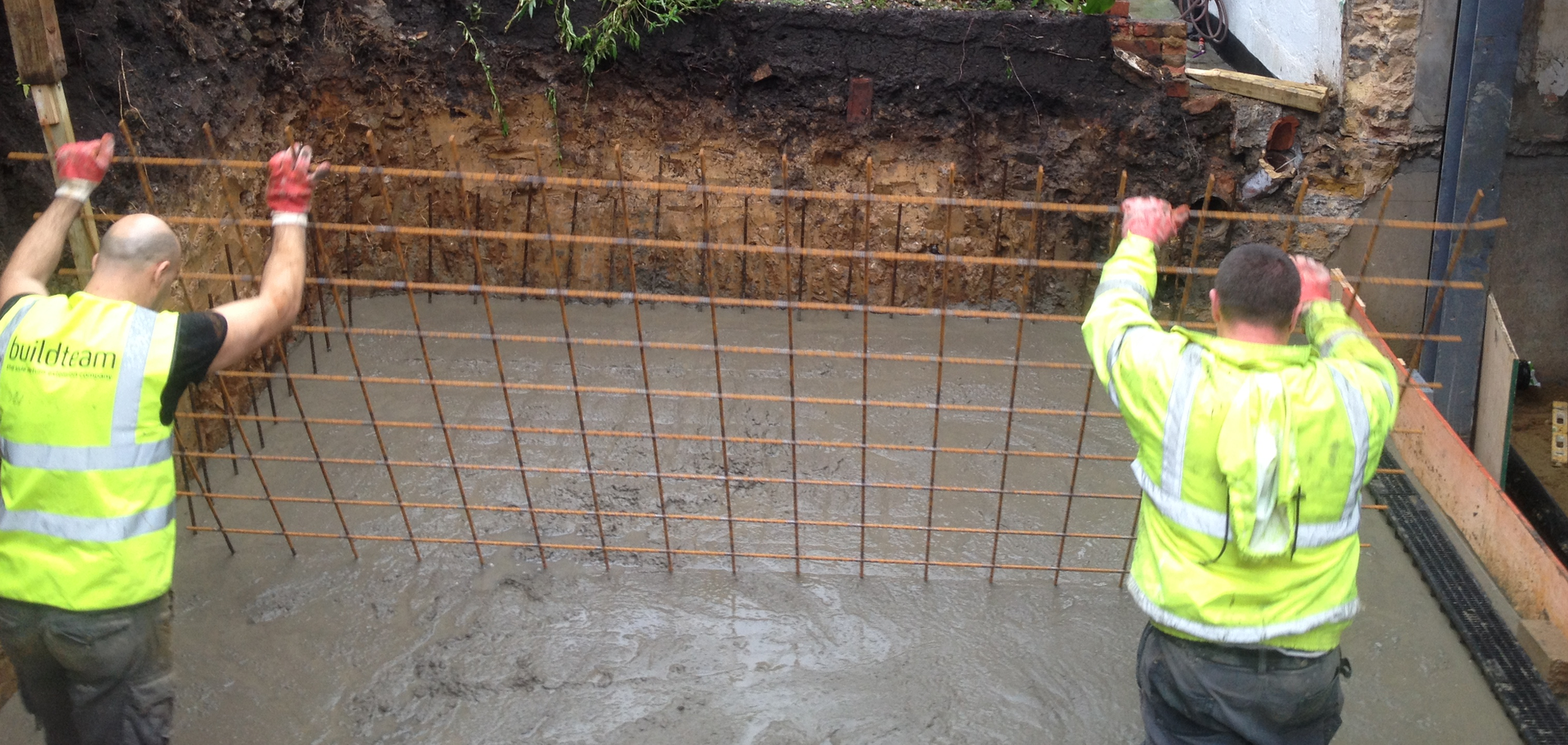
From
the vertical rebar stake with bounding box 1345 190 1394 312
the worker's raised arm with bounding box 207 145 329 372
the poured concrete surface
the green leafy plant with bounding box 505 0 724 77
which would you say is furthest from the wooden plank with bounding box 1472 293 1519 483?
the worker's raised arm with bounding box 207 145 329 372

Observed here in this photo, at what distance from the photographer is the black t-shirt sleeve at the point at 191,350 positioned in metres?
2.47

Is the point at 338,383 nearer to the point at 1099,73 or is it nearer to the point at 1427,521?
the point at 1099,73

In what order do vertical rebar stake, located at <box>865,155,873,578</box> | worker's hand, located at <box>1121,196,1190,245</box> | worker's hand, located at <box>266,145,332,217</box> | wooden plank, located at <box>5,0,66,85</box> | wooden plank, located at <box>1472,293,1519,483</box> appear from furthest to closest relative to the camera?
wooden plank, located at <box>1472,293,1519,483</box> < wooden plank, located at <box>5,0,66,85</box> < vertical rebar stake, located at <box>865,155,873,578</box> < worker's hand, located at <box>266,145,332,217</box> < worker's hand, located at <box>1121,196,1190,245</box>

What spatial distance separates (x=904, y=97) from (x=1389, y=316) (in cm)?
277

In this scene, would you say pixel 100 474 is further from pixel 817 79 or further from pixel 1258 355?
pixel 817 79

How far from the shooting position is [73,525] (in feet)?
8.02

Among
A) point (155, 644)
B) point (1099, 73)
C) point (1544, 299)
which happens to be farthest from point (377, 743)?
point (1544, 299)

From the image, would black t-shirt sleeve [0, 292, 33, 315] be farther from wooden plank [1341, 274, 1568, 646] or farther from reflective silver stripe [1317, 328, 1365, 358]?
wooden plank [1341, 274, 1568, 646]

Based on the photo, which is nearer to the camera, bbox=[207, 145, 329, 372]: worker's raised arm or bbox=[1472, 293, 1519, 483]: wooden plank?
bbox=[207, 145, 329, 372]: worker's raised arm

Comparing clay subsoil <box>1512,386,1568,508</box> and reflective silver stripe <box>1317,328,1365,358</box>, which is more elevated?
reflective silver stripe <box>1317,328,1365,358</box>

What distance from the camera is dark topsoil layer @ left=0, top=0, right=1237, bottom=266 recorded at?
5816 mm

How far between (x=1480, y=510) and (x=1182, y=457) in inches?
96.3

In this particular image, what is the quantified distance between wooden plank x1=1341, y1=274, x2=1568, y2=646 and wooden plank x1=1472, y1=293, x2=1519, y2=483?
62 cm

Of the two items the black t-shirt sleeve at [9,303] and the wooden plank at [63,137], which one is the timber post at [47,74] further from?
the black t-shirt sleeve at [9,303]
